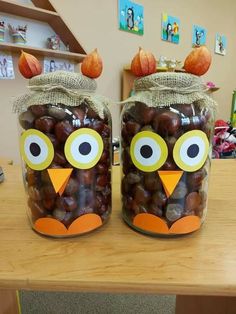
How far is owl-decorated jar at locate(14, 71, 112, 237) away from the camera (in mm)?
358

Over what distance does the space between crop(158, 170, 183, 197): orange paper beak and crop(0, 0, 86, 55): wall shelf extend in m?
1.21

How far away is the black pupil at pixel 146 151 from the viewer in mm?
368

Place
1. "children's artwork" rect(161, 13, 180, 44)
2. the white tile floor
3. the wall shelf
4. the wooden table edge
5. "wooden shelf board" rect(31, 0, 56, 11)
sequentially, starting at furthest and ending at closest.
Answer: "children's artwork" rect(161, 13, 180, 44) < "wooden shelf board" rect(31, 0, 56, 11) < the wall shelf < the white tile floor < the wooden table edge

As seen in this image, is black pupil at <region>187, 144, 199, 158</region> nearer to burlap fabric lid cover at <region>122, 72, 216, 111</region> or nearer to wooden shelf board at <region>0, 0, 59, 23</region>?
burlap fabric lid cover at <region>122, 72, 216, 111</region>

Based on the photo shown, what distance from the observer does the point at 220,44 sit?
9.48ft

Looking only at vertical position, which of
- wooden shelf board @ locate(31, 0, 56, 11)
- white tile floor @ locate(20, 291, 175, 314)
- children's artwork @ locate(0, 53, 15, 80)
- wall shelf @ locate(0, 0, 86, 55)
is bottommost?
white tile floor @ locate(20, 291, 175, 314)

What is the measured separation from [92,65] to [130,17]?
1.76 meters

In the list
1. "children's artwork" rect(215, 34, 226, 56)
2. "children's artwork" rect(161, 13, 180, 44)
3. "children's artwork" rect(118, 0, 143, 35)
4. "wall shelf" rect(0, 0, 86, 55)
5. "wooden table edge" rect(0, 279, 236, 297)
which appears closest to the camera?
"wooden table edge" rect(0, 279, 236, 297)

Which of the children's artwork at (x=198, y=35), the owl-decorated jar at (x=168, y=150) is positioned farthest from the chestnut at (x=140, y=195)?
the children's artwork at (x=198, y=35)

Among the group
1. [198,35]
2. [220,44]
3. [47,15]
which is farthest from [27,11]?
[220,44]

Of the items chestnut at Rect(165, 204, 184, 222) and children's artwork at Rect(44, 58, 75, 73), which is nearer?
chestnut at Rect(165, 204, 184, 222)

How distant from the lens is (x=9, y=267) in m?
0.34

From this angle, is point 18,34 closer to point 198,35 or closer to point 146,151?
point 146,151

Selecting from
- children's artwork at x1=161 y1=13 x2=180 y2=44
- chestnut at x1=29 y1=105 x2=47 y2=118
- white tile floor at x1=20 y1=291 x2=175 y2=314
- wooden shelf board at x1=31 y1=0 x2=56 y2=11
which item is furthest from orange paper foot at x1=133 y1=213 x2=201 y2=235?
children's artwork at x1=161 y1=13 x2=180 y2=44
